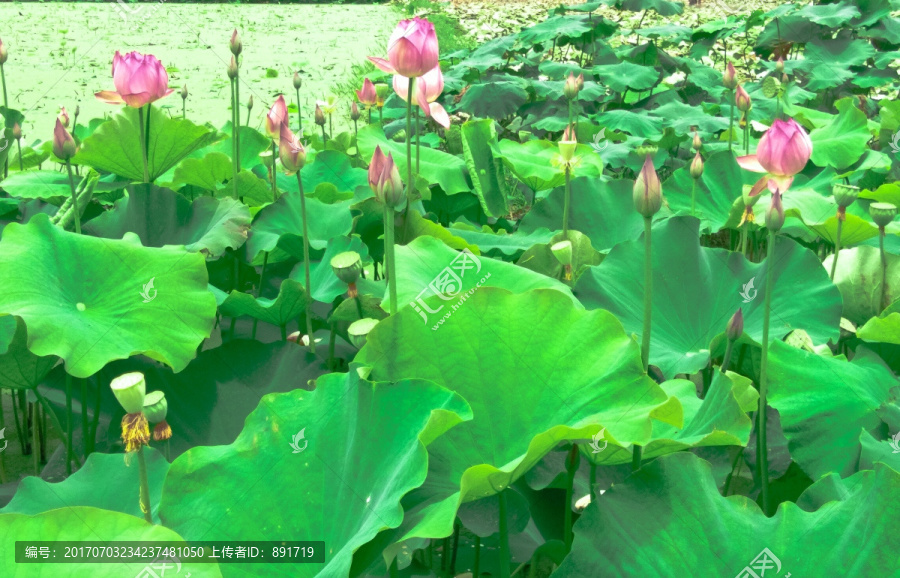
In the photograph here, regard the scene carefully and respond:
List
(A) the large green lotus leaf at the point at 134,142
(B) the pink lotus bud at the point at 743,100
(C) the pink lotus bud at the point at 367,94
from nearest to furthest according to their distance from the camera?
(A) the large green lotus leaf at the point at 134,142 → (B) the pink lotus bud at the point at 743,100 → (C) the pink lotus bud at the point at 367,94

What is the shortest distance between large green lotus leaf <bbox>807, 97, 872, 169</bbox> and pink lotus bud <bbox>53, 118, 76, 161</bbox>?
171 centimetres

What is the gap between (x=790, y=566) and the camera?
685 millimetres

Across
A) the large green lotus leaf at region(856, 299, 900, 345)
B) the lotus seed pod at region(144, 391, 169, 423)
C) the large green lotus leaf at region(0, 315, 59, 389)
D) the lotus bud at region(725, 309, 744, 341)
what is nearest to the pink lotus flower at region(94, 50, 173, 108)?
the large green lotus leaf at region(0, 315, 59, 389)

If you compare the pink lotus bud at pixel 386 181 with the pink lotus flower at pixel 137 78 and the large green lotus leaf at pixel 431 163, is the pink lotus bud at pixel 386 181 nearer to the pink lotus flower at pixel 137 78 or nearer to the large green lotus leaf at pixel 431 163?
the pink lotus flower at pixel 137 78

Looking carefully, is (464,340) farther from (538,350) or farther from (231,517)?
(231,517)

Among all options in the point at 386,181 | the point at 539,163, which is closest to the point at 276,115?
the point at 386,181

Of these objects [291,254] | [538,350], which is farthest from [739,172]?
[538,350]

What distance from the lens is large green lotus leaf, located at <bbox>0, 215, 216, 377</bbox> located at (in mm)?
967

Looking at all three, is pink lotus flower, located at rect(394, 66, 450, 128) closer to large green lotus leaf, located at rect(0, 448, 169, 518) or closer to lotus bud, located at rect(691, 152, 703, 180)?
lotus bud, located at rect(691, 152, 703, 180)

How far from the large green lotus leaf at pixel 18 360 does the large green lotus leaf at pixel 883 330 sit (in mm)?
1112

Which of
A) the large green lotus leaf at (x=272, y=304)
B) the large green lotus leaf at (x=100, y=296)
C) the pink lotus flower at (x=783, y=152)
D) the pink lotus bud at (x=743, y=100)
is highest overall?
the pink lotus flower at (x=783, y=152)

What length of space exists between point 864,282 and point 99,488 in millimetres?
1208
